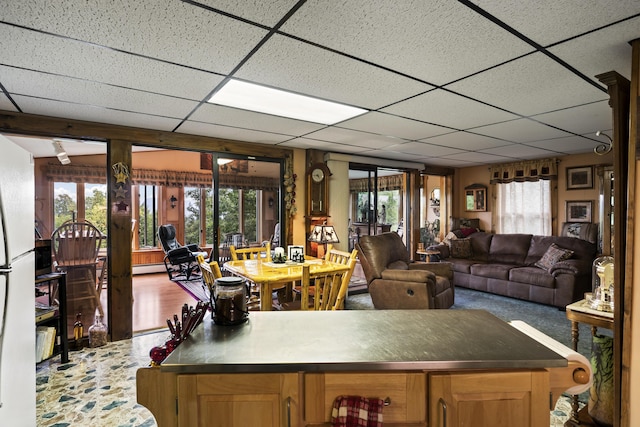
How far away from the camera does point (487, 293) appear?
5148mm

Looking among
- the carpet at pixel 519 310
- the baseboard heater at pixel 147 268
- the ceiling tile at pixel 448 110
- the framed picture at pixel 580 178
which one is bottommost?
the carpet at pixel 519 310

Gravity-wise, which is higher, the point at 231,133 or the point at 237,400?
the point at 231,133

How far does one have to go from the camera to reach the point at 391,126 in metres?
3.35

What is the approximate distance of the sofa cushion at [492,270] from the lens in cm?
488

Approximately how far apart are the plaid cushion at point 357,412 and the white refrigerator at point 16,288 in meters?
1.25

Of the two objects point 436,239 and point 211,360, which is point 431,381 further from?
point 436,239

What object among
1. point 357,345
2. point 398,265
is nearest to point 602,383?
point 357,345

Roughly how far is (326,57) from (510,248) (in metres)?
4.91

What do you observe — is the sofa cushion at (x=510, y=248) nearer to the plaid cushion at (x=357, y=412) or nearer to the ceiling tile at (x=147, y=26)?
the plaid cushion at (x=357, y=412)

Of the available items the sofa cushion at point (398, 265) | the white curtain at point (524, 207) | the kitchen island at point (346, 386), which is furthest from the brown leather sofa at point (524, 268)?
the kitchen island at point (346, 386)

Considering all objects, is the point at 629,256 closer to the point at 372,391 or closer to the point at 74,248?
the point at 372,391

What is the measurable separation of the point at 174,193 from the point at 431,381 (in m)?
7.70

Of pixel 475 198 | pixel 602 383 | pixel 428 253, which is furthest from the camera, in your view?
pixel 475 198

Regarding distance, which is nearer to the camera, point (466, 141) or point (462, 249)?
point (466, 141)
